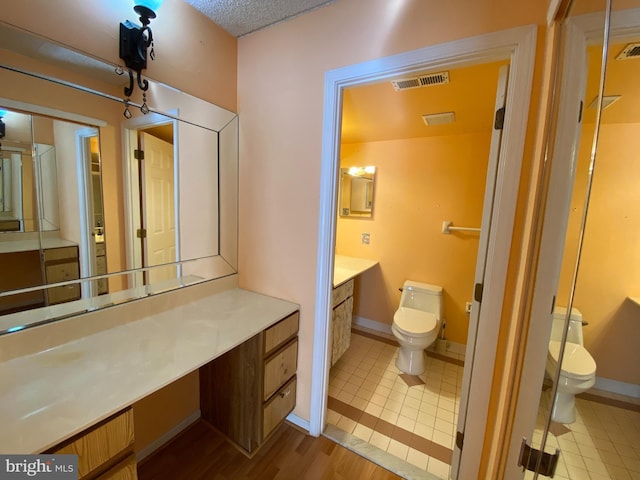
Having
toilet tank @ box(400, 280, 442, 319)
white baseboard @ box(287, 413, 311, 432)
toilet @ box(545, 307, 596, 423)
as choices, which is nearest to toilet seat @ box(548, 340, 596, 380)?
toilet @ box(545, 307, 596, 423)

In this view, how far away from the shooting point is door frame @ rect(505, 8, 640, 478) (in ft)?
2.72

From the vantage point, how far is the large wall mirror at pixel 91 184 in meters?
0.97

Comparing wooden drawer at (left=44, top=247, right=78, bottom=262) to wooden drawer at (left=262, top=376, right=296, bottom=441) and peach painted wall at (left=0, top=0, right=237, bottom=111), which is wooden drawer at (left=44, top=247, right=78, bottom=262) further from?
wooden drawer at (left=262, top=376, right=296, bottom=441)

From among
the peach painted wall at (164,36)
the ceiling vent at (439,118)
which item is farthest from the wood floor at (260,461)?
the ceiling vent at (439,118)

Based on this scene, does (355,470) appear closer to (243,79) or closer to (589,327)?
(589,327)

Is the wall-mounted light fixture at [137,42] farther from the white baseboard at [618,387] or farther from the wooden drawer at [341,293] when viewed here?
the white baseboard at [618,387]

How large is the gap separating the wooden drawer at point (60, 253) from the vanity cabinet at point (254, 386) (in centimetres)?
86

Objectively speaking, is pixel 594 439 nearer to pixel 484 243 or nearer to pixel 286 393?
pixel 484 243

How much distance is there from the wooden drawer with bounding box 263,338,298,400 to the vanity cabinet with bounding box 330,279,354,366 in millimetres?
452

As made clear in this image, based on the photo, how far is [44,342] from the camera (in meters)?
1.02

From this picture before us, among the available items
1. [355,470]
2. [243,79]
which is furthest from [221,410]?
[243,79]

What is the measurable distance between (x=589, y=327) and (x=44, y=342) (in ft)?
6.66

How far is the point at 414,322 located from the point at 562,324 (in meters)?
1.51

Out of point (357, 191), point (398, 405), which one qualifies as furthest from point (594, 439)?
point (357, 191)
